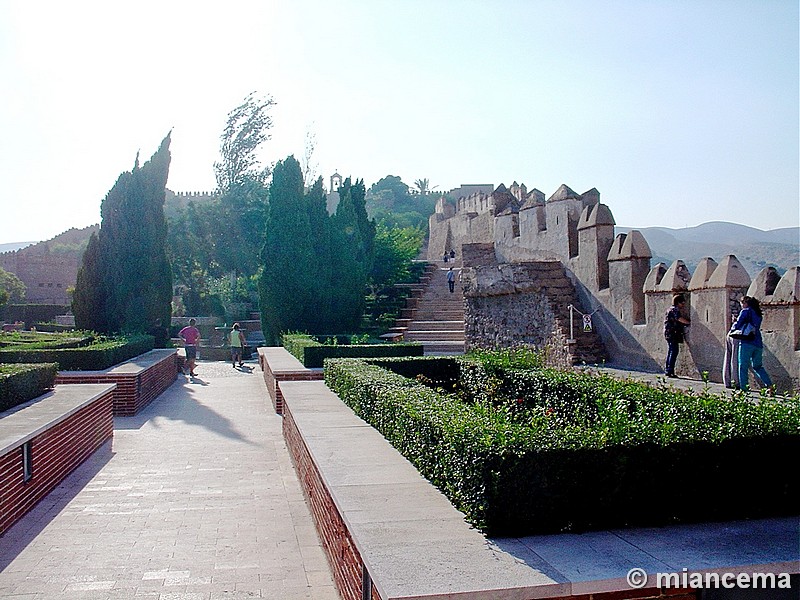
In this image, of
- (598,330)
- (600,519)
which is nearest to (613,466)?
(600,519)

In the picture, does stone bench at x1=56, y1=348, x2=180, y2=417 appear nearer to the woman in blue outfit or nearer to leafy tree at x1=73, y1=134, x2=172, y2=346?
leafy tree at x1=73, y1=134, x2=172, y2=346

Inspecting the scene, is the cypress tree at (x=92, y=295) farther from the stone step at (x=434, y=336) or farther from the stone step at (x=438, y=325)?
the stone step at (x=438, y=325)

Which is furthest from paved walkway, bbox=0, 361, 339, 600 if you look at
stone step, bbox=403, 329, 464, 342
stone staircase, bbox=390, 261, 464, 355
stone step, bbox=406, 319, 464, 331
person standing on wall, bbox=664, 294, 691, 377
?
stone step, bbox=406, 319, 464, 331

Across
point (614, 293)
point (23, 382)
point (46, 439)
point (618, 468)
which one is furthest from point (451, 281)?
point (618, 468)

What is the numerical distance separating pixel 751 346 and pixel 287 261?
1274 cm

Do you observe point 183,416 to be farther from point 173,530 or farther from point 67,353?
point 173,530

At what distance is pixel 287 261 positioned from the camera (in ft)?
61.8

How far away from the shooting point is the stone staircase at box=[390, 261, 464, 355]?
1920cm

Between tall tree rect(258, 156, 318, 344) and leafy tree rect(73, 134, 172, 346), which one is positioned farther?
tall tree rect(258, 156, 318, 344)

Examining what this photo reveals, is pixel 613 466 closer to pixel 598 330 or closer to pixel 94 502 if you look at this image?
pixel 94 502

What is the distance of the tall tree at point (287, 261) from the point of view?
18.8 metres

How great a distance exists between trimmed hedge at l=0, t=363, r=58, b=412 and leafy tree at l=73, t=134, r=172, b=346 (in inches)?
364

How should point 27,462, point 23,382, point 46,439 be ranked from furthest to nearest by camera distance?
1. point 23,382
2. point 46,439
3. point 27,462

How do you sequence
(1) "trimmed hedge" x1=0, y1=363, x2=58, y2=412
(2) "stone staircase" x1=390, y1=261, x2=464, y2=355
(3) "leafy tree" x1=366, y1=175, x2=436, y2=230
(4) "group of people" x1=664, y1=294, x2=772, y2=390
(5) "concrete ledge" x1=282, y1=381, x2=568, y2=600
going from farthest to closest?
1. (3) "leafy tree" x1=366, y1=175, x2=436, y2=230
2. (2) "stone staircase" x1=390, y1=261, x2=464, y2=355
3. (4) "group of people" x1=664, y1=294, x2=772, y2=390
4. (1) "trimmed hedge" x1=0, y1=363, x2=58, y2=412
5. (5) "concrete ledge" x1=282, y1=381, x2=568, y2=600
